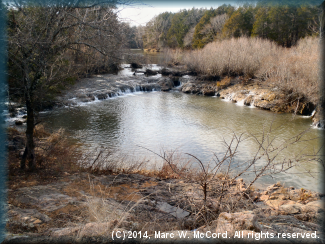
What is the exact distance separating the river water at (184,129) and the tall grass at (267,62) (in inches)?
96.4

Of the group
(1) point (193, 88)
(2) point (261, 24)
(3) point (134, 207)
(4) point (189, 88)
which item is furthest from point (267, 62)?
(3) point (134, 207)

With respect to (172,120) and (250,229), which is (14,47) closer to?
(250,229)

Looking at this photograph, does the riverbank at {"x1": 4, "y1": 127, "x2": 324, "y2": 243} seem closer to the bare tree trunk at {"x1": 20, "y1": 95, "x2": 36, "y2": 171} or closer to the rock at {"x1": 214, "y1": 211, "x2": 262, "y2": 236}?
the rock at {"x1": 214, "y1": 211, "x2": 262, "y2": 236}

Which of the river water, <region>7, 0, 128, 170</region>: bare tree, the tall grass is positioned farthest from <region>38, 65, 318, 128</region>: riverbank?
<region>7, 0, 128, 170</region>: bare tree

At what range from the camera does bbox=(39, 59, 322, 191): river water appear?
9258mm

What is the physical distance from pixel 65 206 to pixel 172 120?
35.2ft

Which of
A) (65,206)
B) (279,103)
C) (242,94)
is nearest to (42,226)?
(65,206)

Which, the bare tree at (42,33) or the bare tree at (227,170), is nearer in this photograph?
the bare tree at (227,170)

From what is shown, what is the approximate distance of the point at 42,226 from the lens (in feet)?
11.1

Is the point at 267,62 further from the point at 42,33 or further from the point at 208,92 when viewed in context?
the point at 42,33

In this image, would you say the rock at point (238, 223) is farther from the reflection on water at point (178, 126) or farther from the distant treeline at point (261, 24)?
the distant treeline at point (261, 24)

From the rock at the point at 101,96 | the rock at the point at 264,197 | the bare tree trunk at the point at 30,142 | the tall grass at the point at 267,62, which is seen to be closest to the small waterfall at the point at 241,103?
the tall grass at the point at 267,62

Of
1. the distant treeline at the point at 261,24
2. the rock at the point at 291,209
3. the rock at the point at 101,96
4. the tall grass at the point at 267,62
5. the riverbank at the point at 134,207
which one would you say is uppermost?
the distant treeline at the point at 261,24

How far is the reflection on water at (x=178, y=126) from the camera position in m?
10.1
